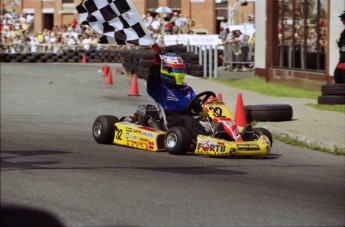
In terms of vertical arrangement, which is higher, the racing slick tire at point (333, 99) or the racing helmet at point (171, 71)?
the racing helmet at point (171, 71)

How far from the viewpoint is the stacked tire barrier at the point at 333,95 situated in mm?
15367

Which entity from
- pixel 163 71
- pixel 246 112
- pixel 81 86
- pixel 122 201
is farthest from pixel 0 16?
pixel 122 201

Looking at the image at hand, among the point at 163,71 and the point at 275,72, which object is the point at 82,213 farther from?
the point at 275,72

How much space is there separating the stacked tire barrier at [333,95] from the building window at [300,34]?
5.07 meters

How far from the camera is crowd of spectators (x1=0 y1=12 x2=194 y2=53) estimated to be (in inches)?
1433

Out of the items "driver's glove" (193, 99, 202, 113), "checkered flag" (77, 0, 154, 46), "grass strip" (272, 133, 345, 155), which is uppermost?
"checkered flag" (77, 0, 154, 46)

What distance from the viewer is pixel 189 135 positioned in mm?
9023

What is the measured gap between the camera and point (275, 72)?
23.8m

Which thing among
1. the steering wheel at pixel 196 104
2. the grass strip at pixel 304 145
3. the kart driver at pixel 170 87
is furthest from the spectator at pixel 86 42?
the steering wheel at pixel 196 104

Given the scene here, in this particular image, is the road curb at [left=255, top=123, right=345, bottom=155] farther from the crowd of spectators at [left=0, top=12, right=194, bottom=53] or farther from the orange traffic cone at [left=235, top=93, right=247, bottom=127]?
the crowd of spectators at [left=0, top=12, right=194, bottom=53]

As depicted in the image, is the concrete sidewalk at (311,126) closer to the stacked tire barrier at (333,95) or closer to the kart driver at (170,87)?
the stacked tire barrier at (333,95)

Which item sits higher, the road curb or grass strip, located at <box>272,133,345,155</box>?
the road curb

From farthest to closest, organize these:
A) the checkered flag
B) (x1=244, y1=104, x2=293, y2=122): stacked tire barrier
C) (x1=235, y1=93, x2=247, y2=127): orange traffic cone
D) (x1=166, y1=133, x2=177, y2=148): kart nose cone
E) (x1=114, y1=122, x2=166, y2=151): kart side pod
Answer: (x1=244, y1=104, x2=293, y2=122): stacked tire barrier < (x1=235, y1=93, x2=247, y2=127): orange traffic cone < the checkered flag < (x1=114, y1=122, x2=166, y2=151): kart side pod < (x1=166, y1=133, x2=177, y2=148): kart nose cone

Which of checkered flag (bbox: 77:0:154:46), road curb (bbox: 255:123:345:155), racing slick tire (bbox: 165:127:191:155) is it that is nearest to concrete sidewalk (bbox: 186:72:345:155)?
road curb (bbox: 255:123:345:155)
